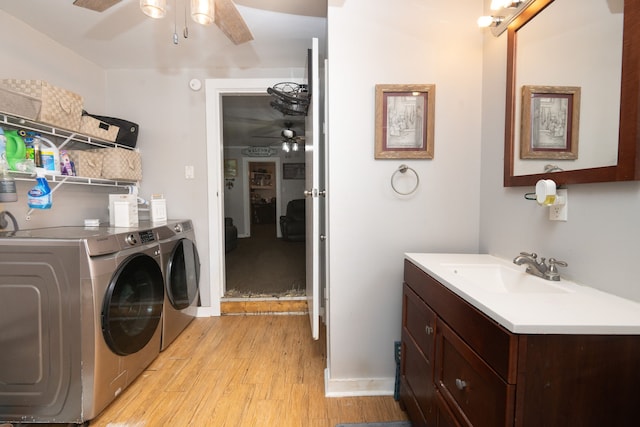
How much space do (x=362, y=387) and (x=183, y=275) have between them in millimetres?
1565

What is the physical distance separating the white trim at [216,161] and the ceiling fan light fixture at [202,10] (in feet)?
4.10

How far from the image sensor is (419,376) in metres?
1.14

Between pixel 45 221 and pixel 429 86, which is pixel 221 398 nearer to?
pixel 45 221

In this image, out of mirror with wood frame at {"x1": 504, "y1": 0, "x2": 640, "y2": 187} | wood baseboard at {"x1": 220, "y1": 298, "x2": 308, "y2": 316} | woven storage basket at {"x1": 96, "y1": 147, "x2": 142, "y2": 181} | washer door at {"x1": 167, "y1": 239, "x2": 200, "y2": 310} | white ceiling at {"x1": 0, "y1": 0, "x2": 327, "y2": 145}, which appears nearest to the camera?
mirror with wood frame at {"x1": 504, "y1": 0, "x2": 640, "y2": 187}

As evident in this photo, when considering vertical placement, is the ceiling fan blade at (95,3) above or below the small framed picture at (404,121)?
above

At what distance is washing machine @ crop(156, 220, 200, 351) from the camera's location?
1863 mm

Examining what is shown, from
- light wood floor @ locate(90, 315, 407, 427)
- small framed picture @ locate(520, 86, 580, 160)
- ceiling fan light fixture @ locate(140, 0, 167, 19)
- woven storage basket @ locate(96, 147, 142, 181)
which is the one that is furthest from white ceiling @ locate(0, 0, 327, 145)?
light wood floor @ locate(90, 315, 407, 427)

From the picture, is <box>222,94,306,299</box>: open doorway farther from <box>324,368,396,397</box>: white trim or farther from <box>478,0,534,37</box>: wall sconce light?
<box>478,0,534,37</box>: wall sconce light

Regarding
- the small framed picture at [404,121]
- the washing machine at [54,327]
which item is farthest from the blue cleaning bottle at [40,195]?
the small framed picture at [404,121]

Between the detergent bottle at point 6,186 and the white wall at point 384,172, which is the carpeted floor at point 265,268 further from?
the detergent bottle at point 6,186

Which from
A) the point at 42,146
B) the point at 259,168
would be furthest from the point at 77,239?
the point at 259,168

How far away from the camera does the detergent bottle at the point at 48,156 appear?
158 centimetres

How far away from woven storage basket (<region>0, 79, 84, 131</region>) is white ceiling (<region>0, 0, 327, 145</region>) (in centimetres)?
56

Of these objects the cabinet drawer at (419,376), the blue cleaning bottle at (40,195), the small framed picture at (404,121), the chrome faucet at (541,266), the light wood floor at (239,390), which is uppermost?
the small framed picture at (404,121)
